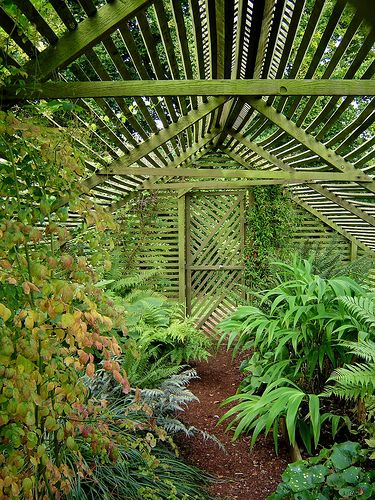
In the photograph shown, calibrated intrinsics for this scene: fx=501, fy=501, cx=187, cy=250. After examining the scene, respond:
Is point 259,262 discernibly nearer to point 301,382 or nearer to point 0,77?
point 301,382

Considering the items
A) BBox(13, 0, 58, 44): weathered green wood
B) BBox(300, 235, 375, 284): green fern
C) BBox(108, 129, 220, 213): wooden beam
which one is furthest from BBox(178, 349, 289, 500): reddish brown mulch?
BBox(108, 129, 220, 213): wooden beam

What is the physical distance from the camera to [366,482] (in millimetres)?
2125

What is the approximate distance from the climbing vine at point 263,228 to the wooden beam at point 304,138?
2.32 meters

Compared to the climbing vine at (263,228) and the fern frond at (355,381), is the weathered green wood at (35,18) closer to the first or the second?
the fern frond at (355,381)

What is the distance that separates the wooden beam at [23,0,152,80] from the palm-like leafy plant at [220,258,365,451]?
1837mm

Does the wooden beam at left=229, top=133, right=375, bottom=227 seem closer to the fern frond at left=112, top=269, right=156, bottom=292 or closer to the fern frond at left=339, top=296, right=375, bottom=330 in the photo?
the fern frond at left=112, top=269, right=156, bottom=292

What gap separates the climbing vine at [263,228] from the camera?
275 inches

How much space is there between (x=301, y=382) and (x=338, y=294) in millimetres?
680

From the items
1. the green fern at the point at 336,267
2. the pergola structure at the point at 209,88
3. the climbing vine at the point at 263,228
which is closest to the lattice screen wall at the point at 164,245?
the pergola structure at the point at 209,88

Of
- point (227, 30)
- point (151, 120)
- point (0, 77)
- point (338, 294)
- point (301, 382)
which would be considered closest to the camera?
point (0, 77)

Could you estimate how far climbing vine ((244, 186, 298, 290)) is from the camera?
6.99 m

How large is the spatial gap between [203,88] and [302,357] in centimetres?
187

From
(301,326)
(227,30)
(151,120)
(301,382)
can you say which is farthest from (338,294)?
(151,120)

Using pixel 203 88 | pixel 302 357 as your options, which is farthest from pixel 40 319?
pixel 302 357
